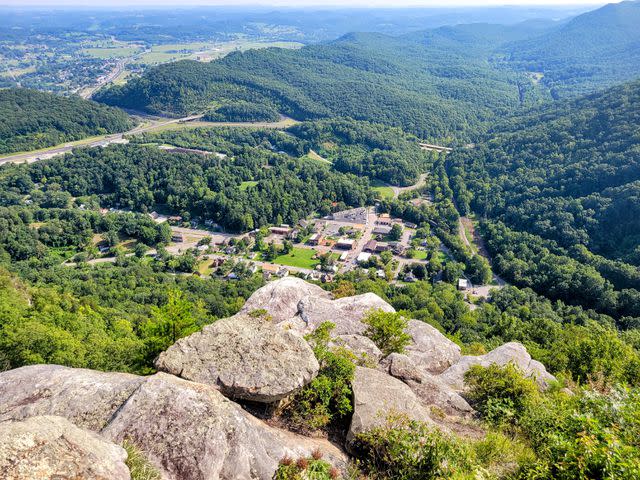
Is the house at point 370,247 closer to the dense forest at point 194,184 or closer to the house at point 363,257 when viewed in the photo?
the house at point 363,257

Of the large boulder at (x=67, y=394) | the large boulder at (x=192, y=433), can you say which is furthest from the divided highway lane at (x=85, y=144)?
the large boulder at (x=192, y=433)

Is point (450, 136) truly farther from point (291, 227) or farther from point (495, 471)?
point (495, 471)

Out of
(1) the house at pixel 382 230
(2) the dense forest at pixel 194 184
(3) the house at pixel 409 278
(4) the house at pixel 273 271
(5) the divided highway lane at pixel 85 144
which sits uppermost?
(5) the divided highway lane at pixel 85 144

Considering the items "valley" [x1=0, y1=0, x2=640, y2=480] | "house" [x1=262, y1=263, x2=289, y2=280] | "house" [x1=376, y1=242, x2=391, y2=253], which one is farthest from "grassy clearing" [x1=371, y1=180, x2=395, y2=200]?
"house" [x1=262, y1=263, x2=289, y2=280]

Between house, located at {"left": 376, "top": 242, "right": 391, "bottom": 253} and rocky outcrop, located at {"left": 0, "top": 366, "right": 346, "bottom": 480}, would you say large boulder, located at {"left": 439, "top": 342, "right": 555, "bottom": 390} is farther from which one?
house, located at {"left": 376, "top": 242, "right": 391, "bottom": 253}

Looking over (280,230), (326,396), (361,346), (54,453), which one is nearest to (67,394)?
(54,453)
